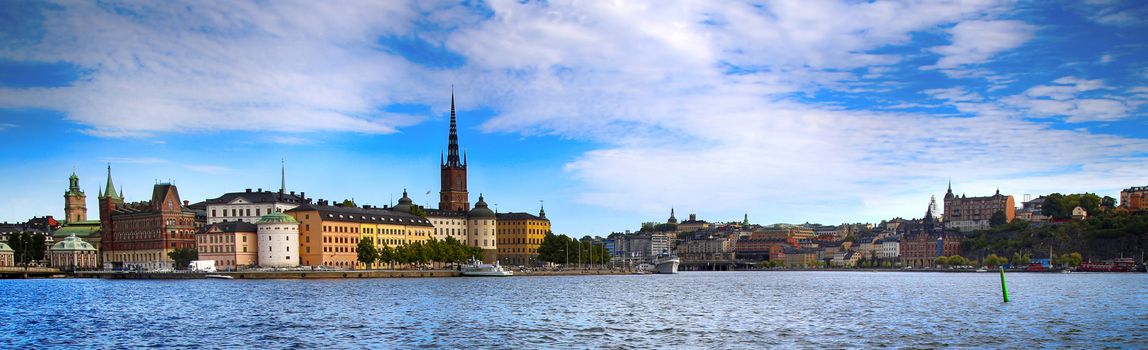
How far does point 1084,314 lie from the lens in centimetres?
5731

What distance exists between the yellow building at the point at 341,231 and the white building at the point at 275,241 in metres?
3.08

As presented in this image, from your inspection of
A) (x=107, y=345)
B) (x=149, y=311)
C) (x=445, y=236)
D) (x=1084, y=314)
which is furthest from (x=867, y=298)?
(x=445, y=236)

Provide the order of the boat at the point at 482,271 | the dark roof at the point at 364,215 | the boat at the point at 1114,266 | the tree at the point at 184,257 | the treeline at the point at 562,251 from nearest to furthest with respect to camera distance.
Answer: the boat at the point at 482,271 < the tree at the point at 184,257 < the dark roof at the point at 364,215 < the treeline at the point at 562,251 < the boat at the point at 1114,266

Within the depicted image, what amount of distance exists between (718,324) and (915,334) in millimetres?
9153

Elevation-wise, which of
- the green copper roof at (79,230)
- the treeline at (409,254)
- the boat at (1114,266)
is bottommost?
the boat at (1114,266)

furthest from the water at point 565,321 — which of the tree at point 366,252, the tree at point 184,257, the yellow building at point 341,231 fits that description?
the tree at point 184,257

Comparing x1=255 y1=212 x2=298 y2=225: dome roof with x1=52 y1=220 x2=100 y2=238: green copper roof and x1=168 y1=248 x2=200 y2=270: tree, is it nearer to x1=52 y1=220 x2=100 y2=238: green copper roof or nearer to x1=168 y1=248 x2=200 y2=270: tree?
x1=168 y1=248 x2=200 y2=270: tree

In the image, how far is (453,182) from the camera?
190 meters

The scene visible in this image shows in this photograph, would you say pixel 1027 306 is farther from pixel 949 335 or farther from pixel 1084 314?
pixel 949 335

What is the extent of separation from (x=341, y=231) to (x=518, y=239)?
138ft

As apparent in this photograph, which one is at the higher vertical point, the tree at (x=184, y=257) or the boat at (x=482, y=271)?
the tree at (x=184, y=257)

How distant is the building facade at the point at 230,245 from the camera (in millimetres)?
138000

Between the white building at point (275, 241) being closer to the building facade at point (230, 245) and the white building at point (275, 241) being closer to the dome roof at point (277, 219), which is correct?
the dome roof at point (277, 219)

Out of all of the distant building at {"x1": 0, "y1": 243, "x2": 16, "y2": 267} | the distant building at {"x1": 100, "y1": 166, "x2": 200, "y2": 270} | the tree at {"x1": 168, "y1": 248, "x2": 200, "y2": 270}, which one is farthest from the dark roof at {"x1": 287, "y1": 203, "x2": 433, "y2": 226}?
the distant building at {"x1": 0, "y1": 243, "x2": 16, "y2": 267}
